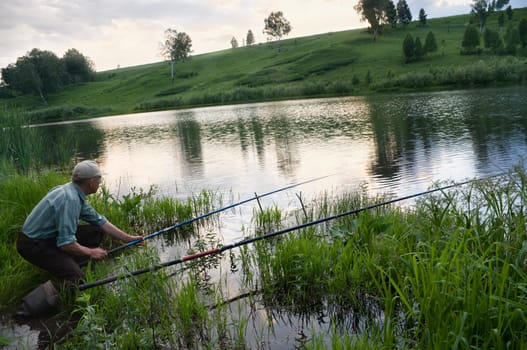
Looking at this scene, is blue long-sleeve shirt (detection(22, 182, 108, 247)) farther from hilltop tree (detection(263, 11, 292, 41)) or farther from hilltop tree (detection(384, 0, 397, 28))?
hilltop tree (detection(263, 11, 292, 41))

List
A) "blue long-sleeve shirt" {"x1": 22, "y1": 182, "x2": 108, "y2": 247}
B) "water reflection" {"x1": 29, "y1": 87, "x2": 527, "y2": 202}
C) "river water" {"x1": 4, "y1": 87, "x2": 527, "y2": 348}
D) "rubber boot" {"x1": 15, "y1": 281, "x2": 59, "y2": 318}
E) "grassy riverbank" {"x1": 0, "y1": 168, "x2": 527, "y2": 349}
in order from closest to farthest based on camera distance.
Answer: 1. "grassy riverbank" {"x1": 0, "y1": 168, "x2": 527, "y2": 349}
2. "blue long-sleeve shirt" {"x1": 22, "y1": 182, "x2": 108, "y2": 247}
3. "rubber boot" {"x1": 15, "y1": 281, "x2": 59, "y2": 318}
4. "river water" {"x1": 4, "y1": 87, "x2": 527, "y2": 348}
5. "water reflection" {"x1": 29, "y1": 87, "x2": 527, "y2": 202}

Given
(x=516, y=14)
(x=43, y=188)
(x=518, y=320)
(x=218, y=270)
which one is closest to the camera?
(x=518, y=320)

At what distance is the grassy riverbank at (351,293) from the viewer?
362cm

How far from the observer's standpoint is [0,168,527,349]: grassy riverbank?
3.62 m

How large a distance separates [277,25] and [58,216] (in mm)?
137156

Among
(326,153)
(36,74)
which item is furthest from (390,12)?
(326,153)

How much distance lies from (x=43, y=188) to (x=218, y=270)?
5122mm

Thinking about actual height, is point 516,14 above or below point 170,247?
above

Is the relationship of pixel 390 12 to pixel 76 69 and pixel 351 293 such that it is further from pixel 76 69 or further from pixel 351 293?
pixel 351 293

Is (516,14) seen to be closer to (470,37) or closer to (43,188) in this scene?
(470,37)

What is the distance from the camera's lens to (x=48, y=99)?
11294 cm

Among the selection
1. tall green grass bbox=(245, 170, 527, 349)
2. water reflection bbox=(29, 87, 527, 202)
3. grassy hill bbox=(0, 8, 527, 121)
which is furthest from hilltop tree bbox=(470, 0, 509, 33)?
tall green grass bbox=(245, 170, 527, 349)

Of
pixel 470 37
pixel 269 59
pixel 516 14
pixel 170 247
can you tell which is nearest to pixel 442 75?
pixel 470 37

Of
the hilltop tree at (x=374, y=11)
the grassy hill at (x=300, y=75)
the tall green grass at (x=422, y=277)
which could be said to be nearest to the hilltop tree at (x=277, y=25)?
the grassy hill at (x=300, y=75)
